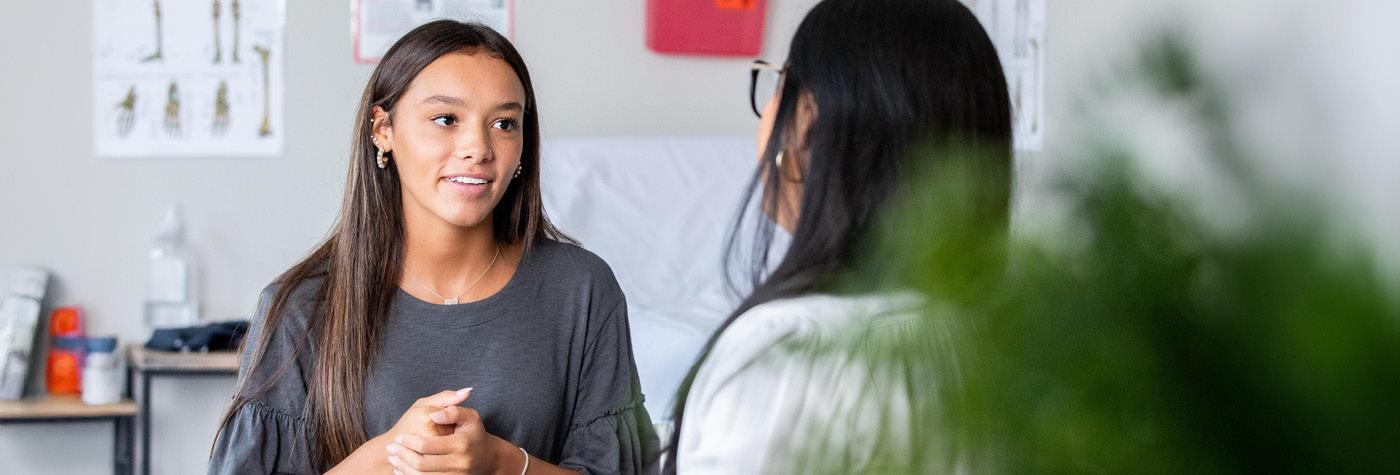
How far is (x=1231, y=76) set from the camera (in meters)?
0.22

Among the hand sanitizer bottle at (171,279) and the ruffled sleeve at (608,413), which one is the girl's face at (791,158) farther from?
the hand sanitizer bottle at (171,279)

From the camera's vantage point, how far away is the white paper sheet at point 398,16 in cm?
318

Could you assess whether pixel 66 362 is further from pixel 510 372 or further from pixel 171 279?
pixel 510 372

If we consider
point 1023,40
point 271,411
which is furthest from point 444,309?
point 1023,40

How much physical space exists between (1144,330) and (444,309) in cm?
131

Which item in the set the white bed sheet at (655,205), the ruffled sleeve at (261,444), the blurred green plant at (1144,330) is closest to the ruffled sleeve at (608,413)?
the ruffled sleeve at (261,444)

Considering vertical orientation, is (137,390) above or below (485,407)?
below

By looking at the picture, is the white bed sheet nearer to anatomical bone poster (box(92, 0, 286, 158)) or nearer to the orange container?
anatomical bone poster (box(92, 0, 286, 158))

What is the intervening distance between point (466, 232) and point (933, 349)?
134 cm

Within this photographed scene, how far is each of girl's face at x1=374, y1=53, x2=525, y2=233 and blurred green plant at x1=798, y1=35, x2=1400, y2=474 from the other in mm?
1288

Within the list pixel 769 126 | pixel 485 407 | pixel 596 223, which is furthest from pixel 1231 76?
pixel 596 223

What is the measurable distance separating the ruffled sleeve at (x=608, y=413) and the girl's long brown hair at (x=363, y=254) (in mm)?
152

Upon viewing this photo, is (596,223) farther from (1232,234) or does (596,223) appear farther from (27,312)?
(1232,234)

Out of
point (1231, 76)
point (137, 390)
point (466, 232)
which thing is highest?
point (1231, 76)
